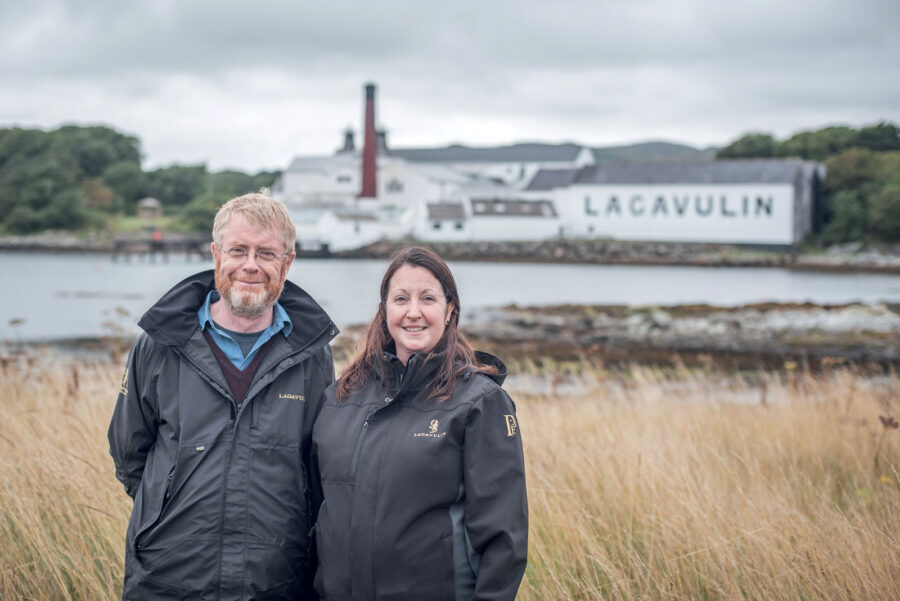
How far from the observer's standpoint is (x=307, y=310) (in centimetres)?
283

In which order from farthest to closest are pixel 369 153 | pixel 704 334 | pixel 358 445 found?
pixel 369 153 < pixel 704 334 < pixel 358 445

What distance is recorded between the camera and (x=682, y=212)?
63.1 meters

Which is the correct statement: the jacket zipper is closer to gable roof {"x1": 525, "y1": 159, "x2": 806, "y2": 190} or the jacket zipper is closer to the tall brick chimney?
gable roof {"x1": 525, "y1": 159, "x2": 806, "y2": 190}

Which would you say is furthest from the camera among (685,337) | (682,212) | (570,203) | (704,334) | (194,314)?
(570,203)

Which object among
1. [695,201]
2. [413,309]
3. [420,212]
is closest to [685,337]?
[413,309]

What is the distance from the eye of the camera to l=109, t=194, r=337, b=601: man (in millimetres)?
2514

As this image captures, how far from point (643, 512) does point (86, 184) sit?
93.6 m

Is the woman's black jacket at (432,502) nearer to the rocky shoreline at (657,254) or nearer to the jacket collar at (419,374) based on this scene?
the jacket collar at (419,374)

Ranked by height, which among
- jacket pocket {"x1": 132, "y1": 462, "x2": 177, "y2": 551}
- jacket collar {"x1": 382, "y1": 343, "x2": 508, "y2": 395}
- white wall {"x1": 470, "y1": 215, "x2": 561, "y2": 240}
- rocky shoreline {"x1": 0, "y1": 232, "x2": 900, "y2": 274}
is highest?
jacket collar {"x1": 382, "y1": 343, "x2": 508, "y2": 395}

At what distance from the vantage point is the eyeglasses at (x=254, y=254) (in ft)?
8.97

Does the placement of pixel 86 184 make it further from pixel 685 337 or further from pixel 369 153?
pixel 685 337

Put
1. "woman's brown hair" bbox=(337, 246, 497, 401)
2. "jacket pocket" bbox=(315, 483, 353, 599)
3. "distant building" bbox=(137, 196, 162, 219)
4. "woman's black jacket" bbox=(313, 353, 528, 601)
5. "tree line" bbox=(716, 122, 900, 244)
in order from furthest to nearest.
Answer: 1. "distant building" bbox=(137, 196, 162, 219)
2. "tree line" bbox=(716, 122, 900, 244)
3. "woman's brown hair" bbox=(337, 246, 497, 401)
4. "jacket pocket" bbox=(315, 483, 353, 599)
5. "woman's black jacket" bbox=(313, 353, 528, 601)

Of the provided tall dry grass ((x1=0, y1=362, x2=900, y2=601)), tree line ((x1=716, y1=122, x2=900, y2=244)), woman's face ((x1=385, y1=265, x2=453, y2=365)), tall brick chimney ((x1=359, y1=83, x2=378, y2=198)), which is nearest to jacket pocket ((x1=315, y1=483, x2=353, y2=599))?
woman's face ((x1=385, y1=265, x2=453, y2=365))

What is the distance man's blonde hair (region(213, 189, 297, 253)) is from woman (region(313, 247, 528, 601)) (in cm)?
59
